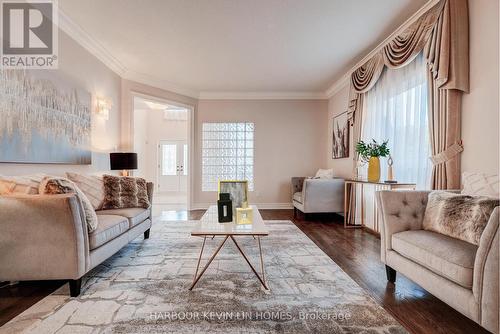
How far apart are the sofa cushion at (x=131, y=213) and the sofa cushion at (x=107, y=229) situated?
113 mm

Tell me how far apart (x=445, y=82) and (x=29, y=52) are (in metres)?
4.09

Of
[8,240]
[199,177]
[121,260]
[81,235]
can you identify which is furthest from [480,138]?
[199,177]

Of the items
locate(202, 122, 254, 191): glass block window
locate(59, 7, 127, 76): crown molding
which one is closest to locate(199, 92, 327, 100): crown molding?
locate(202, 122, 254, 191): glass block window

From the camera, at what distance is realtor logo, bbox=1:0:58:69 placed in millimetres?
2422

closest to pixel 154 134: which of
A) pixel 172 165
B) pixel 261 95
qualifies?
pixel 172 165

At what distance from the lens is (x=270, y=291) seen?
2.04 m

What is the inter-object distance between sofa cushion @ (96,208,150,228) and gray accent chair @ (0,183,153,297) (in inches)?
32.9

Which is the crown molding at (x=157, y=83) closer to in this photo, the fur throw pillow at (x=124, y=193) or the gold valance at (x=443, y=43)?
the fur throw pillow at (x=124, y=193)

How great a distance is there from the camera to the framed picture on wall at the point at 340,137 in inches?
195

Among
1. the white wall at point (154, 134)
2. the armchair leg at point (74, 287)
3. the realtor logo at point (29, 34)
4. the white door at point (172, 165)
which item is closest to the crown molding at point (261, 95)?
the realtor logo at point (29, 34)

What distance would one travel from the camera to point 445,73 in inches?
93.7

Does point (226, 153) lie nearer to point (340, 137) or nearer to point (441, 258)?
point (340, 137)

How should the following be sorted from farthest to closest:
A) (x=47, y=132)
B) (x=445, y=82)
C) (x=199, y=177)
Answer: (x=199, y=177) → (x=47, y=132) → (x=445, y=82)

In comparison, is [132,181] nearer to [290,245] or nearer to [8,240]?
[8,240]
